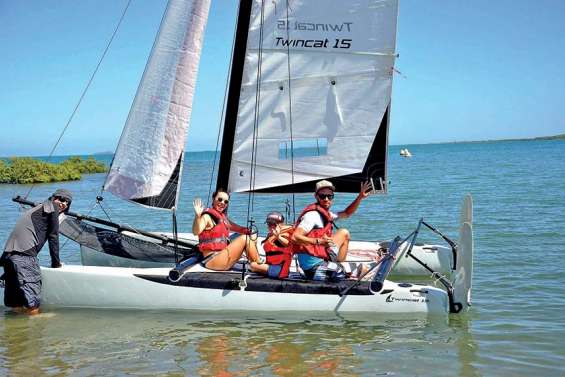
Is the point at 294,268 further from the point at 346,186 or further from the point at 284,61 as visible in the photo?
the point at 284,61

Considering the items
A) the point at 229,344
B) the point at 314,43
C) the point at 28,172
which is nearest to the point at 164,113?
the point at 314,43

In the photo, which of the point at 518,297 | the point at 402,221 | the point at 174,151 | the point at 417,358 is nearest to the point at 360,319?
the point at 417,358

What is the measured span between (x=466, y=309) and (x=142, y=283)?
444cm

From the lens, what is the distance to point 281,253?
319 inches

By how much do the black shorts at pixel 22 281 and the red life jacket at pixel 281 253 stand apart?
3.27 meters

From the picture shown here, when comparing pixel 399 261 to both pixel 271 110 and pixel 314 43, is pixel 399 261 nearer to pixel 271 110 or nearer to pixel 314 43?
pixel 271 110

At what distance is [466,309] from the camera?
7875 millimetres

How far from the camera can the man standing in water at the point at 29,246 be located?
320 inches

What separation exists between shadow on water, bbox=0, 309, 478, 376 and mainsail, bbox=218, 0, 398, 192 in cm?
295

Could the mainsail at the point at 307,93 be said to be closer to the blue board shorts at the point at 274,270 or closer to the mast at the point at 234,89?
the mast at the point at 234,89

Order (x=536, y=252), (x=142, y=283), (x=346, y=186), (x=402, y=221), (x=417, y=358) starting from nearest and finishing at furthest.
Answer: (x=417, y=358), (x=142, y=283), (x=346, y=186), (x=536, y=252), (x=402, y=221)

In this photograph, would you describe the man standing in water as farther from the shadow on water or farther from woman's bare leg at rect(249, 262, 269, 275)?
woman's bare leg at rect(249, 262, 269, 275)

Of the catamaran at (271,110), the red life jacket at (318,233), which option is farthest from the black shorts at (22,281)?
the red life jacket at (318,233)

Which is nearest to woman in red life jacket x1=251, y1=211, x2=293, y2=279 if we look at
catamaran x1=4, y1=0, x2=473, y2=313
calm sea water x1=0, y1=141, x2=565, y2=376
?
calm sea water x1=0, y1=141, x2=565, y2=376
